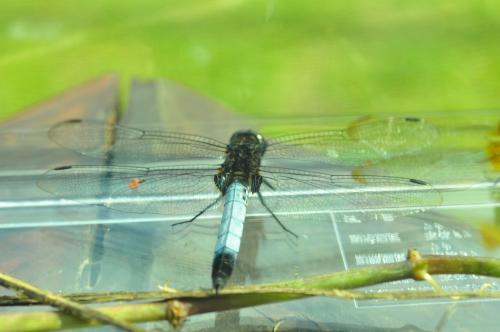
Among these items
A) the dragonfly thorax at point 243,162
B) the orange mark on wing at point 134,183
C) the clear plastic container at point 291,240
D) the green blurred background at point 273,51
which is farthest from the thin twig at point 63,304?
the green blurred background at point 273,51

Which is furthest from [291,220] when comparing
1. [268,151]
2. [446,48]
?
[446,48]

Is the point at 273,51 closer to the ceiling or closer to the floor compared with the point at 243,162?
closer to the ceiling

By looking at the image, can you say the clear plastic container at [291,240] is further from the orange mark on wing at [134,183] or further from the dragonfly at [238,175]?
the orange mark on wing at [134,183]

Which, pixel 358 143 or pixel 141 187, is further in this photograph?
pixel 358 143

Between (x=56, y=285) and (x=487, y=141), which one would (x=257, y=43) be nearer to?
(x=487, y=141)

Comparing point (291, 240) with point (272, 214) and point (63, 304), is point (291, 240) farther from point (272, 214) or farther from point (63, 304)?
point (63, 304)

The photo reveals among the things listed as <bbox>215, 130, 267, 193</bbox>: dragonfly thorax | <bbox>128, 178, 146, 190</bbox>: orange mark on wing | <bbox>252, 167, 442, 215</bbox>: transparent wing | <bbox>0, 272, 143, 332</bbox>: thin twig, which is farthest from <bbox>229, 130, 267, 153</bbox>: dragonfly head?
<bbox>0, 272, 143, 332</bbox>: thin twig

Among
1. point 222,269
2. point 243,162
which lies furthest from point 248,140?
point 222,269
